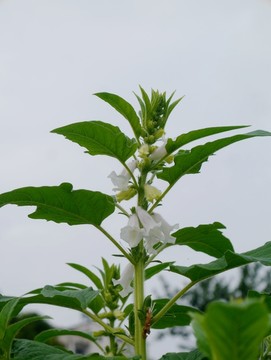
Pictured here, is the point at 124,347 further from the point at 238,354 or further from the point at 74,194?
the point at 238,354

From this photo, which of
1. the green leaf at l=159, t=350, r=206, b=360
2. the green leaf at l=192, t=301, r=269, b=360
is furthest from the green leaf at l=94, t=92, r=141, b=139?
the green leaf at l=192, t=301, r=269, b=360

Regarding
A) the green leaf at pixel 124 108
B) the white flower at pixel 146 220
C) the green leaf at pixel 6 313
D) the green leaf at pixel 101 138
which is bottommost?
the green leaf at pixel 6 313

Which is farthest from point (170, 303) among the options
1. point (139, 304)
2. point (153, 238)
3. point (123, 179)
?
point (123, 179)

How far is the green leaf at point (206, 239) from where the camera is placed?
1995 millimetres

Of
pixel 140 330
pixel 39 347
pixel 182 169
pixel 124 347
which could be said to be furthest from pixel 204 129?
pixel 124 347

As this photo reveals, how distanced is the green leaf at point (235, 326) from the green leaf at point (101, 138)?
1.21 metres

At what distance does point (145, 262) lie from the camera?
1.93m

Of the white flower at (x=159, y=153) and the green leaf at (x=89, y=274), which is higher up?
the white flower at (x=159, y=153)

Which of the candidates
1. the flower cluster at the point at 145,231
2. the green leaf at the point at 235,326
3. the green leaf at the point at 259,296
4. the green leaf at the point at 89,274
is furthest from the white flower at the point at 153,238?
the green leaf at the point at 235,326

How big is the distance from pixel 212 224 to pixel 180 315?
1.18ft

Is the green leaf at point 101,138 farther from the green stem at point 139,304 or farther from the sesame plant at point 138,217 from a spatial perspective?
the green stem at point 139,304

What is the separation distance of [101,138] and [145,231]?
328mm

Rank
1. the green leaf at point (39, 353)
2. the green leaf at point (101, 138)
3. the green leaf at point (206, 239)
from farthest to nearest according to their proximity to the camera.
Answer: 1. the green leaf at point (206, 239)
2. the green leaf at point (101, 138)
3. the green leaf at point (39, 353)

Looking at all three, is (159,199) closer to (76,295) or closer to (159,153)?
(159,153)
